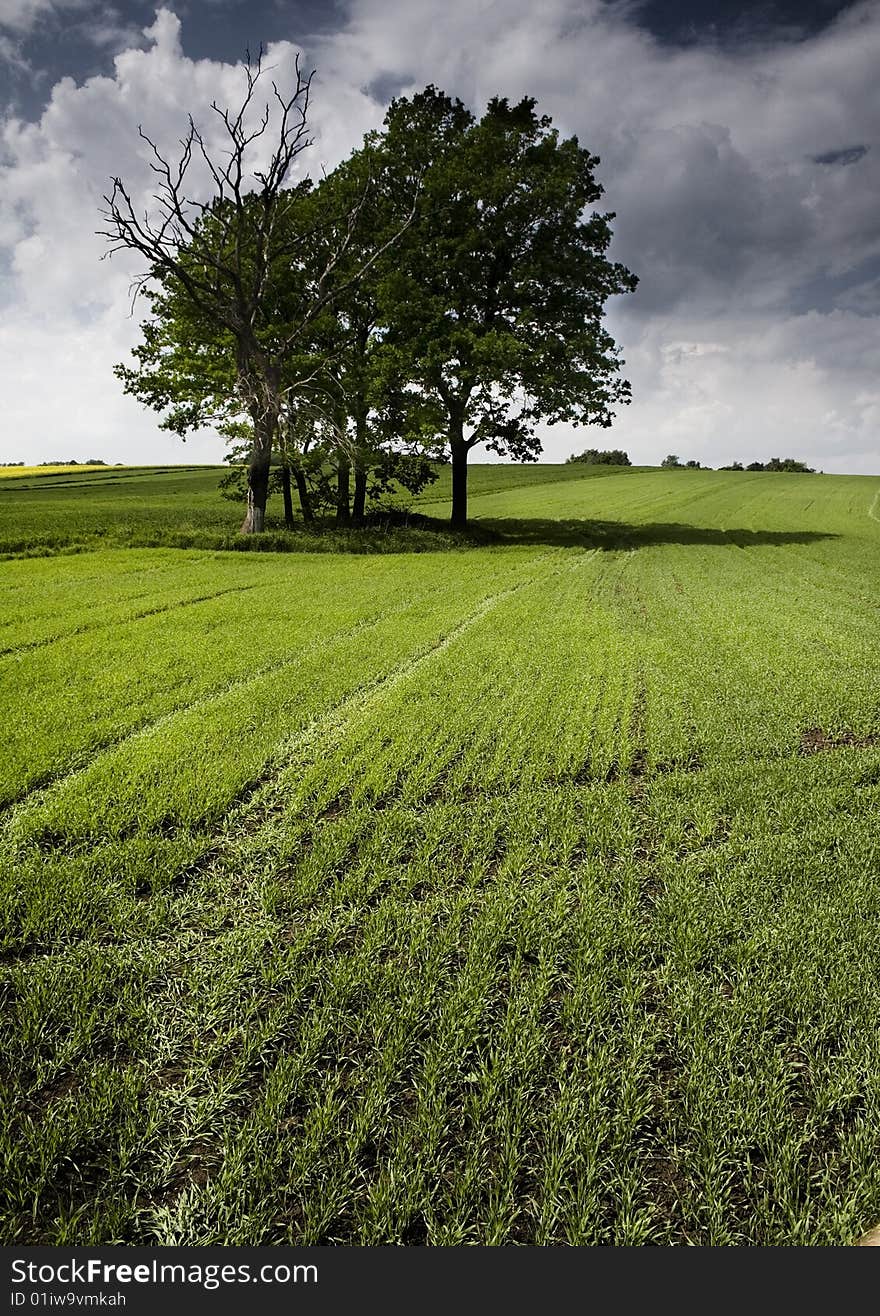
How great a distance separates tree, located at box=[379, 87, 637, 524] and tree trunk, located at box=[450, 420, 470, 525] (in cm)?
14

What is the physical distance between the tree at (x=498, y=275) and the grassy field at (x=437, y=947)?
60.7 feet

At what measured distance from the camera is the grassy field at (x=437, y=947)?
2.40 metres

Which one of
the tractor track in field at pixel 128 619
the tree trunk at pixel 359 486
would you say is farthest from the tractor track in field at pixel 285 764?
the tree trunk at pixel 359 486

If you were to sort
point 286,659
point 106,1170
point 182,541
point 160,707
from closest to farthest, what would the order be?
1. point 106,1170
2. point 160,707
3. point 286,659
4. point 182,541

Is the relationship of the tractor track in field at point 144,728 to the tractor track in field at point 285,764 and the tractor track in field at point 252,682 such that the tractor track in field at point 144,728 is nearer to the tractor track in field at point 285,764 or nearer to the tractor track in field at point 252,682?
the tractor track in field at point 252,682

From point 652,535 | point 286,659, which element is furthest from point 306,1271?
point 652,535

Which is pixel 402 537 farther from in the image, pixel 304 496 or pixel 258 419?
pixel 304 496

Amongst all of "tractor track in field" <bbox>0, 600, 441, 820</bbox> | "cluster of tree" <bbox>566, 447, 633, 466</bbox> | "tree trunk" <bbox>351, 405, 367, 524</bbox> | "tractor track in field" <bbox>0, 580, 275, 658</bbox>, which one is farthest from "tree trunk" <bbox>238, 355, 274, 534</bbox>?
"cluster of tree" <bbox>566, 447, 633, 466</bbox>

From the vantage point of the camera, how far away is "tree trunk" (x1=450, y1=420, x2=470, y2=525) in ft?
84.3

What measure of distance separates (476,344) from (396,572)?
411 inches

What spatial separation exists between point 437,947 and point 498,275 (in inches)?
1087

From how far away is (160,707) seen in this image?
6.97 metres

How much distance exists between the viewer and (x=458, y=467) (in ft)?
90.4

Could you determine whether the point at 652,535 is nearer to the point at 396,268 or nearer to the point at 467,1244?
the point at 396,268
